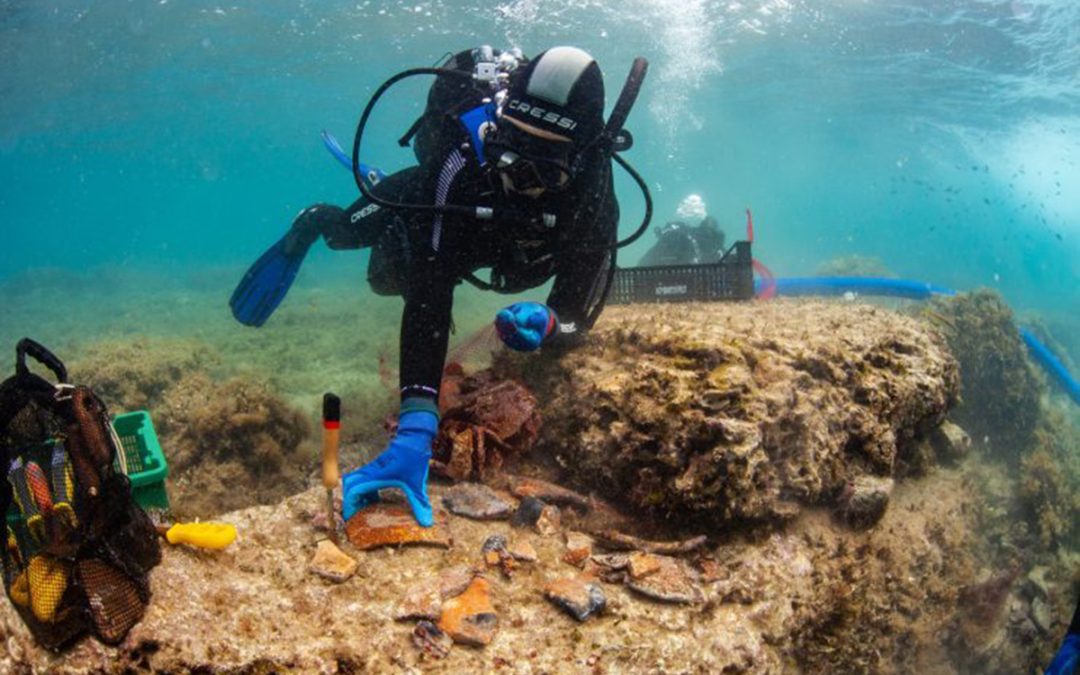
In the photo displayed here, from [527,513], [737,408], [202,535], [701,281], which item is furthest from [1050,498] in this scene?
[202,535]

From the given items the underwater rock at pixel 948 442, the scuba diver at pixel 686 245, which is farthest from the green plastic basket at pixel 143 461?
the scuba diver at pixel 686 245

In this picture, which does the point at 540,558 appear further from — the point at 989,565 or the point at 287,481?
the point at 989,565

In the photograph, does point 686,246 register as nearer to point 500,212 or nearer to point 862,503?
point 500,212

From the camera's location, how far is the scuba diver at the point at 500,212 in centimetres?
337

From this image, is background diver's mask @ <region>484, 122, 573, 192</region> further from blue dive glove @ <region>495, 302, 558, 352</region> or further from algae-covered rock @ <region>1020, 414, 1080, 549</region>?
algae-covered rock @ <region>1020, 414, 1080, 549</region>

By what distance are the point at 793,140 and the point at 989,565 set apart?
195 feet

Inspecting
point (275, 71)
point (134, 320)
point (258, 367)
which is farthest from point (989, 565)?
point (275, 71)

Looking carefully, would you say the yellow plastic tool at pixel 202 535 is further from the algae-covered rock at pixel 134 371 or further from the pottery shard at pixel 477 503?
the algae-covered rock at pixel 134 371

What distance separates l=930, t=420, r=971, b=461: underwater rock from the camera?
4793mm

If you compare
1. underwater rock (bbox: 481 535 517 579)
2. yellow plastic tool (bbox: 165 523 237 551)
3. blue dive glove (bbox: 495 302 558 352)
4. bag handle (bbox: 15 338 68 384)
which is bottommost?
underwater rock (bbox: 481 535 517 579)

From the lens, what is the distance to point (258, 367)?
10344 mm

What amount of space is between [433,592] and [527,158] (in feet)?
8.14

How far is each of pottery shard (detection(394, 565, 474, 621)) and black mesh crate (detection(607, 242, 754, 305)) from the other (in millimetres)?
4487

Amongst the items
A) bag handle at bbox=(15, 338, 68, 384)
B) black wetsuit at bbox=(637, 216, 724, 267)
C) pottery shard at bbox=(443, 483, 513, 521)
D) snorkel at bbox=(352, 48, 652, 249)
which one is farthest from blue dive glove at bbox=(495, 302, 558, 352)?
black wetsuit at bbox=(637, 216, 724, 267)
